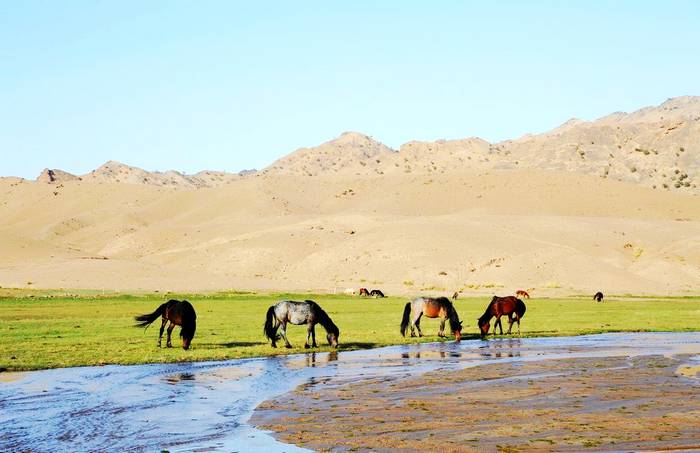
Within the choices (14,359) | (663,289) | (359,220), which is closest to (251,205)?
(359,220)

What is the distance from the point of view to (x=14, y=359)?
27.0 metres

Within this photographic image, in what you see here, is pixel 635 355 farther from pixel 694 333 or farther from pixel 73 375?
pixel 73 375

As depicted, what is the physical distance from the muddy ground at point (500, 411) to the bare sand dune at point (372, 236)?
5467 centimetres

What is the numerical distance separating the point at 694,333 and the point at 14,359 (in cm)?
2717

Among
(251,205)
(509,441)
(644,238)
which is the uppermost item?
(251,205)

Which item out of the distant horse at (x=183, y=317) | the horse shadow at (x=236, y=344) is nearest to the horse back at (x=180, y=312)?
the distant horse at (x=183, y=317)

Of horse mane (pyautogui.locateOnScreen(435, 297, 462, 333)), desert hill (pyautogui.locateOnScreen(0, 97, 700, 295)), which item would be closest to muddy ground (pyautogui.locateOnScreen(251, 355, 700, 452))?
horse mane (pyautogui.locateOnScreen(435, 297, 462, 333))

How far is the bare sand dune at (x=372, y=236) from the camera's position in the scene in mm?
84938

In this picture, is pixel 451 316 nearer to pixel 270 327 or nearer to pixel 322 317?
pixel 322 317

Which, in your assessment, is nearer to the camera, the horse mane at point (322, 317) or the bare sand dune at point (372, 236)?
the horse mane at point (322, 317)

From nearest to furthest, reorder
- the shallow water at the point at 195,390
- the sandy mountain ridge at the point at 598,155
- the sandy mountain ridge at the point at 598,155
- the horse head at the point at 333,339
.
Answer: the shallow water at the point at 195,390, the horse head at the point at 333,339, the sandy mountain ridge at the point at 598,155, the sandy mountain ridge at the point at 598,155

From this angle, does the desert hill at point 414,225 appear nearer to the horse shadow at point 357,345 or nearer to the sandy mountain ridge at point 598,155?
the sandy mountain ridge at point 598,155

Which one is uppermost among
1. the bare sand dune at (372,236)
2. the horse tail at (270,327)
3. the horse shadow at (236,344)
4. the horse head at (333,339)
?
the bare sand dune at (372,236)

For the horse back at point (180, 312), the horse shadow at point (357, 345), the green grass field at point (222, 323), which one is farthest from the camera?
the horse shadow at point (357, 345)
